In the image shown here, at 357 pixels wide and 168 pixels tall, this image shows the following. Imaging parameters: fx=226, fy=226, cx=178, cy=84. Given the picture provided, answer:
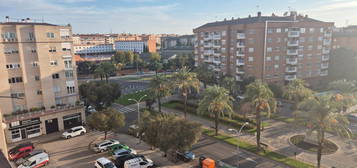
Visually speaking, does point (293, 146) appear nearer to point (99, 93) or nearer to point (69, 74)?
point (99, 93)

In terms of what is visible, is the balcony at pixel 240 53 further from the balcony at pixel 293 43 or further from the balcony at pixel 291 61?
the balcony at pixel 293 43

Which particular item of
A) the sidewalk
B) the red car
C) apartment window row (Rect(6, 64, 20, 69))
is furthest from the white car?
the sidewalk

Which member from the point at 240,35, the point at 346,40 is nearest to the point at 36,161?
the point at 240,35

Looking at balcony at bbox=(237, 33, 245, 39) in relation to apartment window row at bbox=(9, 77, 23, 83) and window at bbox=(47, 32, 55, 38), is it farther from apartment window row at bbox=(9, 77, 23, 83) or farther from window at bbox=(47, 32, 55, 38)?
apartment window row at bbox=(9, 77, 23, 83)

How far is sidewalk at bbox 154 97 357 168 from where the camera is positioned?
103ft

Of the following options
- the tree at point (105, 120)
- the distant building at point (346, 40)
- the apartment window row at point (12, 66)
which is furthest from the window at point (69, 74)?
the distant building at point (346, 40)

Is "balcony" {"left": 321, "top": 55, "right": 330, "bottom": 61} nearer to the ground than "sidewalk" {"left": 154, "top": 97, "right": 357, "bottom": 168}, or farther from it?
farther from it

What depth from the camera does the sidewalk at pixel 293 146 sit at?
103ft

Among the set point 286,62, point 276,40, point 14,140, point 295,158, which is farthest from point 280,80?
point 14,140

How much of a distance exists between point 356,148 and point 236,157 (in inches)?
751

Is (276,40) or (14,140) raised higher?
(276,40)

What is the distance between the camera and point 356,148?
35.0m

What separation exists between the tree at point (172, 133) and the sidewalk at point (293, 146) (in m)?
14.4

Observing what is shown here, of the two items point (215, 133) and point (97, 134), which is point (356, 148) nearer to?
point (215, 133)
